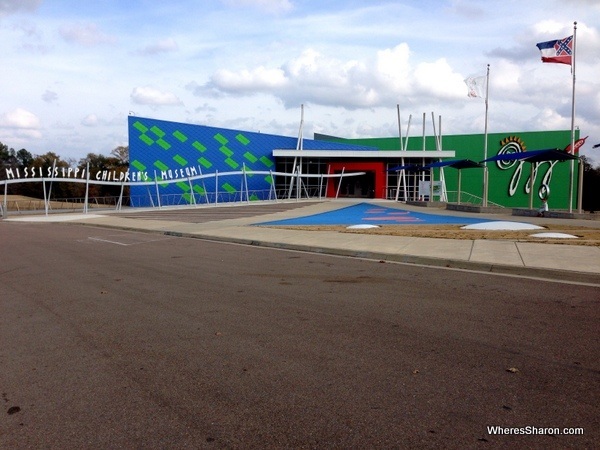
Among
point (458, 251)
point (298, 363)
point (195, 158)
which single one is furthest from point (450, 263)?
point (195, 158)

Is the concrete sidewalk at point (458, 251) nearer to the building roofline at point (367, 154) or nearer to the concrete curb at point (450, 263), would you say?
the concrete curb at point (450, 263)

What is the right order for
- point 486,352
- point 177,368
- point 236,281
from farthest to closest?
point 236,281 → point 486,352 → point 177,368

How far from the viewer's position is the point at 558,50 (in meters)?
27.5

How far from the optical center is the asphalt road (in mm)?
4094

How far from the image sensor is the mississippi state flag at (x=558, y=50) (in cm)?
2722

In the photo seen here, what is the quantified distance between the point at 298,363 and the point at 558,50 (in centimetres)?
2711

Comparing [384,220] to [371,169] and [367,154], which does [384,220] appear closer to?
[367,154]

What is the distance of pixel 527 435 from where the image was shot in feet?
13.0

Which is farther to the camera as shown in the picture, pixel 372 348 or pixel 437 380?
pixel 372 348

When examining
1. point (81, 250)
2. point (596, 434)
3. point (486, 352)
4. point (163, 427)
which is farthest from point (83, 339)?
point (81, 250)

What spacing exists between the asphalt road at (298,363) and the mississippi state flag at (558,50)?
2087cm

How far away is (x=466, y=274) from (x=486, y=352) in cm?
547

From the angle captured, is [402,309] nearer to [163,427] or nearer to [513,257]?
[163,427]

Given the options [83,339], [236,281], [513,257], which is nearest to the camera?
[83,339]
